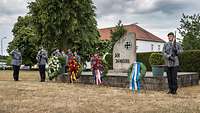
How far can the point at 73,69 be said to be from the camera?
18.5 m

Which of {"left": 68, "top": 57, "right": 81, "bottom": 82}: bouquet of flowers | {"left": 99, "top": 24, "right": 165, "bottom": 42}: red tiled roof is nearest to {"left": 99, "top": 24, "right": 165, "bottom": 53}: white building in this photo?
{"left": 99, "top": 24, "right": 165, "bottom": 42}: red tiled roof

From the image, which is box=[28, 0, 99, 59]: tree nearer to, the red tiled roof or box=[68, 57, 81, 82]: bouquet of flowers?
box=[68, 57, 81, 82]: bouquet of flowers

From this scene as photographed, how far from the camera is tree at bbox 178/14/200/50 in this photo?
95.3 feet

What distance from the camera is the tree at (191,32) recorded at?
29.0 metres

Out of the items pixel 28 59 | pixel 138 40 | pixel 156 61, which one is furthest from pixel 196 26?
pixel 138 40

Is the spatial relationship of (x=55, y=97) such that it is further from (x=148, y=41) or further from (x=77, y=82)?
(x=148, y=41)

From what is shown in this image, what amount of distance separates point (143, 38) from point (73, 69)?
205ft

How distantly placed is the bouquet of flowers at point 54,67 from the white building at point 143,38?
58.7m

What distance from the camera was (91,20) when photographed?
139 feet

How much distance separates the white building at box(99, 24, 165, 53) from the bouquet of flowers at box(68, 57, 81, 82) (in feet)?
197

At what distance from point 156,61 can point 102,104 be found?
9.86 metres

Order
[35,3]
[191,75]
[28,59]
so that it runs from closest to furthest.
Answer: [191,75], [35,3], [28,59]

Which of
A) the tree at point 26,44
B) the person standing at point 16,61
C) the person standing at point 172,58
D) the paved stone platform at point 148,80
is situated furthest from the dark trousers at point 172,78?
the tree at point 26,44

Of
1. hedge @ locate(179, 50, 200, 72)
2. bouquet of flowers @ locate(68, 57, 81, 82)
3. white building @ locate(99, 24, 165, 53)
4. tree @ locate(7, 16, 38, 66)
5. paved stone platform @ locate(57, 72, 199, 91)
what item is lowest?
paved stone platform @ locate(57, 72, 199, 91)
